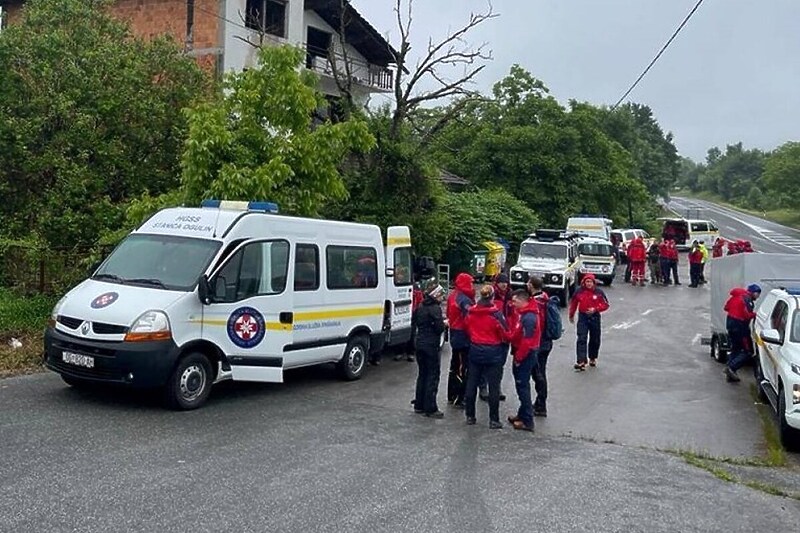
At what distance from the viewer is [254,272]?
1039 cm

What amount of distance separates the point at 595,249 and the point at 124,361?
26.3 metres

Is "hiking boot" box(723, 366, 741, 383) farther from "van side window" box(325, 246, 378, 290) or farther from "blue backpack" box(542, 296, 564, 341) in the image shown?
"van side window" box(325, 246, 378, 290)

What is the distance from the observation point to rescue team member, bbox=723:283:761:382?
44.9 feet

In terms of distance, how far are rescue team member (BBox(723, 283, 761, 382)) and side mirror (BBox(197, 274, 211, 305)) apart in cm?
887

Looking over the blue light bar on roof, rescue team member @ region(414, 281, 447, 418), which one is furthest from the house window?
rescue team member @ region(414, 281, 447, 418)

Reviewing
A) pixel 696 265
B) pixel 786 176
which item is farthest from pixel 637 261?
pixel 786 176

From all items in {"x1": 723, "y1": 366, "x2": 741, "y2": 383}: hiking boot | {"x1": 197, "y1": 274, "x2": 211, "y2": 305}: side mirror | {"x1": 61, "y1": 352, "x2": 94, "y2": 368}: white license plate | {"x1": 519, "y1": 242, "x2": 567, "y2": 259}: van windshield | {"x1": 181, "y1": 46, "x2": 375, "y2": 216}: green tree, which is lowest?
{"x1": 723, "y1": 366, "x2": 741, "y2": 383}: hiking boot

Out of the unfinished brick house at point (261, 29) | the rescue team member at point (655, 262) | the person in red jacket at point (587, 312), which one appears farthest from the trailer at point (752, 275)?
the rescue team member at point (655, 262)

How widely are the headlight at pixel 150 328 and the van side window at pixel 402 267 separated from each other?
5254 millimetres

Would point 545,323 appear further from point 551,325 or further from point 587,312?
point 587,312

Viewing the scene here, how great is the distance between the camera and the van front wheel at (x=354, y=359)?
1230 cm

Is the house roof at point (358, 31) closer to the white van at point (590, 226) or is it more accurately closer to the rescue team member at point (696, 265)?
the white van at point (590, 226)

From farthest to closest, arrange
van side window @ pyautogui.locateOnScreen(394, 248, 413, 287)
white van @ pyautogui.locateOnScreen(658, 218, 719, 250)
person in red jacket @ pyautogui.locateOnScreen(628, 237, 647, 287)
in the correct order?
white van @ pyautogui.locateOnScreen(658, 218, 719, 250)
person in red jacket @ pyautogui.locateOnScreen(628, 237, 647, 287)
van side window @ pyautogui.locateOnScreen(394, 248, 413, 287)

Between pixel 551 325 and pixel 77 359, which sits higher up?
pixel 551 325
